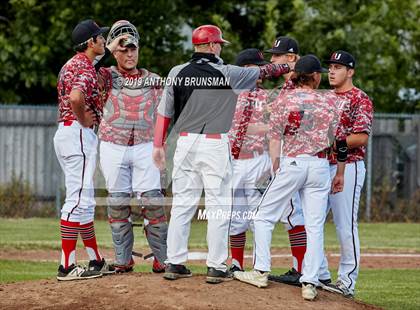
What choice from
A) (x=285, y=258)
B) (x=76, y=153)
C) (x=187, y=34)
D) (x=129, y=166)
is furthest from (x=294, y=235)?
(x=187, y=34)

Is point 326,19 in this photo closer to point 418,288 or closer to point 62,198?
point 62,198

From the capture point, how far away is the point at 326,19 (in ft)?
79.4

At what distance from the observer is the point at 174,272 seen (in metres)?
9.16

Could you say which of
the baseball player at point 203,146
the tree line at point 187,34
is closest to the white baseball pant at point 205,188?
the baseball player at point 203,146

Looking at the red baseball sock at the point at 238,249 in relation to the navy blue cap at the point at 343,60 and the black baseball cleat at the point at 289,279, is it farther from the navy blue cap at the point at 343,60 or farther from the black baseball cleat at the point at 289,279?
the navy blue cap at the point at 343,60

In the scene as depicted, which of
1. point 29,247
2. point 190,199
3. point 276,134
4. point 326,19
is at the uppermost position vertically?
point 326,19

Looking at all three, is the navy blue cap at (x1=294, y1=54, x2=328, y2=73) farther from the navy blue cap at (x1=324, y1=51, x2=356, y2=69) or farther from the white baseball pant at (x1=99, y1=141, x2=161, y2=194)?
the white baseball pant at (x1=99, y1=141, x2=161, y2=194)

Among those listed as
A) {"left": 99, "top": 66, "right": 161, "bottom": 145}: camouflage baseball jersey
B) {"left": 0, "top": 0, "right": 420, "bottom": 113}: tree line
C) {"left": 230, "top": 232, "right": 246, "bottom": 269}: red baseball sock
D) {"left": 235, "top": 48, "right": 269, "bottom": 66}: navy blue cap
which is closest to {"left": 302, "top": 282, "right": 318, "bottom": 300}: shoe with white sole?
{"left": 230, "top": 232, "right": 246, "bottom": 269}: red baseball sock

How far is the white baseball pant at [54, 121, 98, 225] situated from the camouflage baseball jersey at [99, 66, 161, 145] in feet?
1.51

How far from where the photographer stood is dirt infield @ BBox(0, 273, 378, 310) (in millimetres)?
8492

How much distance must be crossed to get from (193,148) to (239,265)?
1.92m

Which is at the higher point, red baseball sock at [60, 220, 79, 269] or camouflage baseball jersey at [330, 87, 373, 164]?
camouflage baseball jersey at [330, 87, 373, 164]

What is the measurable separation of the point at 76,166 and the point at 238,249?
211 centimetres

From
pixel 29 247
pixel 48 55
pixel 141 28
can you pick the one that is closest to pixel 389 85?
pixel 141 28
